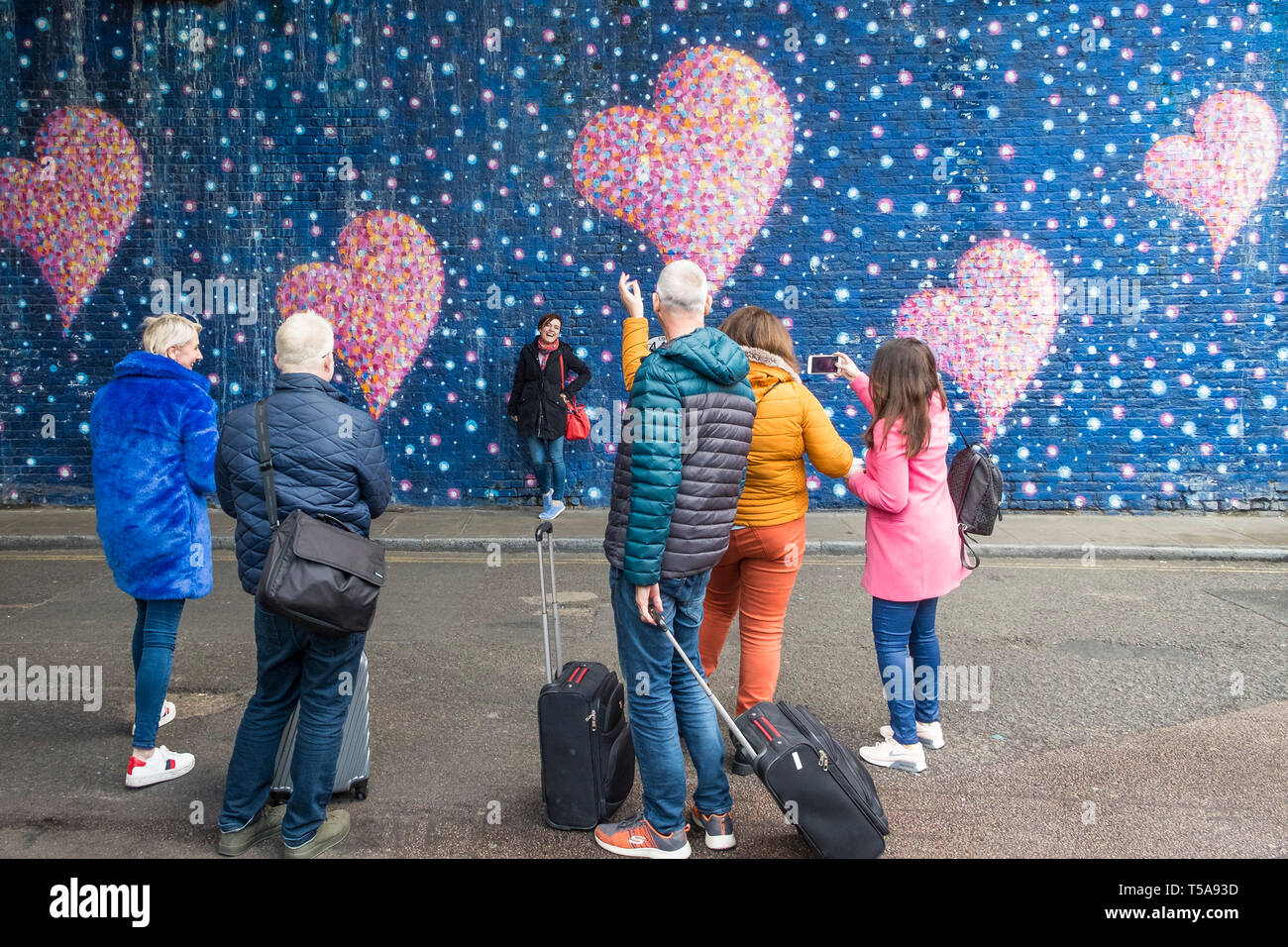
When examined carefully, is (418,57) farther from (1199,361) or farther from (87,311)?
(1199,361)

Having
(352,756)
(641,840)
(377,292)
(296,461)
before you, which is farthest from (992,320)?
(296,461)

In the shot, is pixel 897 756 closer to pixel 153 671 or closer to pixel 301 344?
pixel 301 344

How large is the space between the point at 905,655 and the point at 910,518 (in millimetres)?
599

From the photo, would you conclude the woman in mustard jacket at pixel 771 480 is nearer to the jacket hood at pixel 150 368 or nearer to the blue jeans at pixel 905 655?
the blue jeans at pixel 905 655

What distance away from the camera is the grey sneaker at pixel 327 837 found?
3.52 meters

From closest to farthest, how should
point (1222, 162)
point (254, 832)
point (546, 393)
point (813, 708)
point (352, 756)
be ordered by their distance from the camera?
point (254, 832), point (352, 756), point (813, 708), point (546, 393), point (1222, 162)

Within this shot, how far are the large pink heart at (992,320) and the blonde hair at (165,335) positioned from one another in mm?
7750

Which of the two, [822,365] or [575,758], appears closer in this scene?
[575,758]

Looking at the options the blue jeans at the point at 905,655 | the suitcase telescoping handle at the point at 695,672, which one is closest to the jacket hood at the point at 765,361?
the blue jeans at the point at 905,655

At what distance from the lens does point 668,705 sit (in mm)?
3482

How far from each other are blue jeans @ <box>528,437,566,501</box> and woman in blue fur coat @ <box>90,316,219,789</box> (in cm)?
594

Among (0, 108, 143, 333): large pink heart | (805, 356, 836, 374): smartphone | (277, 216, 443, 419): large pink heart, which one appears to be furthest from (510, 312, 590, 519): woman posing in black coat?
(805, 356, 836, 374): smartphone

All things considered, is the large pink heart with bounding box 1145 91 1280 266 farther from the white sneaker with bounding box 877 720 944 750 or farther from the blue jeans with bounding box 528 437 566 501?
the white sneaker with bounding box 877 720 944 750

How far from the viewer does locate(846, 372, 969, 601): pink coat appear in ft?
13.9
